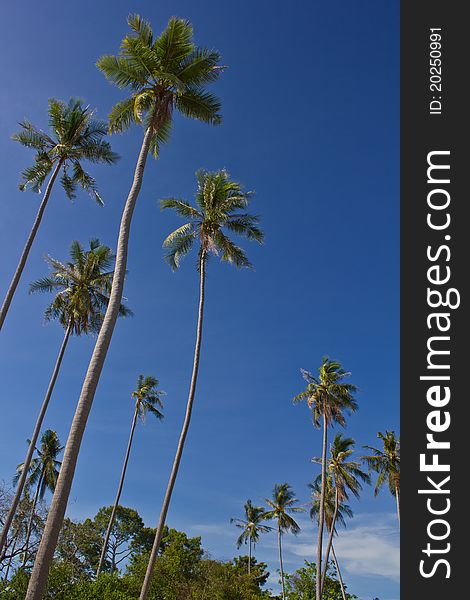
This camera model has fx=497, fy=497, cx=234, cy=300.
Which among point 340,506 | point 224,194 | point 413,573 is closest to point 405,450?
point 413,573

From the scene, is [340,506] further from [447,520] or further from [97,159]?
[447,520]

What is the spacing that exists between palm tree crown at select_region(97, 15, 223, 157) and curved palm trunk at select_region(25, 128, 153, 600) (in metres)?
2.68

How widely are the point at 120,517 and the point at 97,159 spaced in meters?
52.7

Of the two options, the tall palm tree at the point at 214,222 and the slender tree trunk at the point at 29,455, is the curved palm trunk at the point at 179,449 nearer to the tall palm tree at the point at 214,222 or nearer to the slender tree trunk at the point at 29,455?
the tall palm tree at the point at 214,222

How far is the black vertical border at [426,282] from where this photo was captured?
17.1ft

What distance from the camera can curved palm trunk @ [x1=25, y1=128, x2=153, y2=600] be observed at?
7945mm

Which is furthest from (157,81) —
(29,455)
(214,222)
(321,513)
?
(321,513)

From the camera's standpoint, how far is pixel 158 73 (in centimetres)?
1398

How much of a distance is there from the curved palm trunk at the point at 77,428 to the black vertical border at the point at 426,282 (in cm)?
565

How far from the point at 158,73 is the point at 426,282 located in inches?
436

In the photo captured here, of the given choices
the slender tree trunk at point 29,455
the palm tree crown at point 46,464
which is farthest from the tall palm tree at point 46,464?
the slender tree trunk at point 29,455

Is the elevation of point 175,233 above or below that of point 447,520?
above

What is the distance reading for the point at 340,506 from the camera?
49.0 meters

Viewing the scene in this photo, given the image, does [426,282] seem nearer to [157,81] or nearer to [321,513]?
[157,81]
